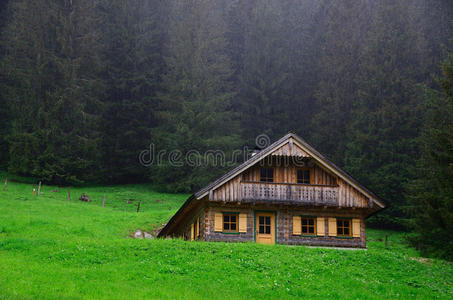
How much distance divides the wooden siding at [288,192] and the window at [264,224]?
1.60 metres

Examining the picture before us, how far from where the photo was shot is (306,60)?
7075 cm

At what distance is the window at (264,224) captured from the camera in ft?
100

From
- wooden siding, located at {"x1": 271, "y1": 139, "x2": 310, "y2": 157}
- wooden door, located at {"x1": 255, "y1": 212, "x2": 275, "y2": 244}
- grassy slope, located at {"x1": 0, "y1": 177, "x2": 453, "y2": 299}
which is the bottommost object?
grassy slope, located at {"x1": 0, "y1": 177, "x2": 453, "y2": 299}

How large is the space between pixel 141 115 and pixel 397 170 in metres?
34.3

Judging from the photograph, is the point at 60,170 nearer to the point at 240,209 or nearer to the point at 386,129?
the point at 240,209

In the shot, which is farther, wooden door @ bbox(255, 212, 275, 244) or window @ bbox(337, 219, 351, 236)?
window @ bbox(337, 219, 351, 236)

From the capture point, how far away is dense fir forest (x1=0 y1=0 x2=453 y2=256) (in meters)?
54.2

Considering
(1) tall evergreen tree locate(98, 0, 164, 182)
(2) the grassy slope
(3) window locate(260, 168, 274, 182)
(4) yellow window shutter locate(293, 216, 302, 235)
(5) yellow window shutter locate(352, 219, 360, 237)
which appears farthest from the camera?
(1) tall evergreen tree locate(98, 0, 164, 182)

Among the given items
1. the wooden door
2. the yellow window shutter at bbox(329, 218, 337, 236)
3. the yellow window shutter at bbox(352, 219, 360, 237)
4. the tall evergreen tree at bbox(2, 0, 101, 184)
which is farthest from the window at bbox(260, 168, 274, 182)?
the tall evergreen tree at bbox(2, 0, 101, 184)

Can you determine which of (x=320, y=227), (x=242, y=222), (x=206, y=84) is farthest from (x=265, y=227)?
(x=206, y=84)

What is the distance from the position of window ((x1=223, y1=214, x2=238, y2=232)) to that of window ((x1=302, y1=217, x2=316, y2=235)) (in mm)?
4364

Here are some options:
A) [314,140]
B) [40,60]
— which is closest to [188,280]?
[314,140]

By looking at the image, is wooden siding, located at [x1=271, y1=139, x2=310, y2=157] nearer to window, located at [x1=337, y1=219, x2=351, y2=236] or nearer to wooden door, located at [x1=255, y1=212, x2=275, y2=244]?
wooden door, located at [x1=255, y1=212, x2=275, y2=244]

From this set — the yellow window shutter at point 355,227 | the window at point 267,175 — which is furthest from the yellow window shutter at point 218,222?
the yellow window shutter at point 355,227
